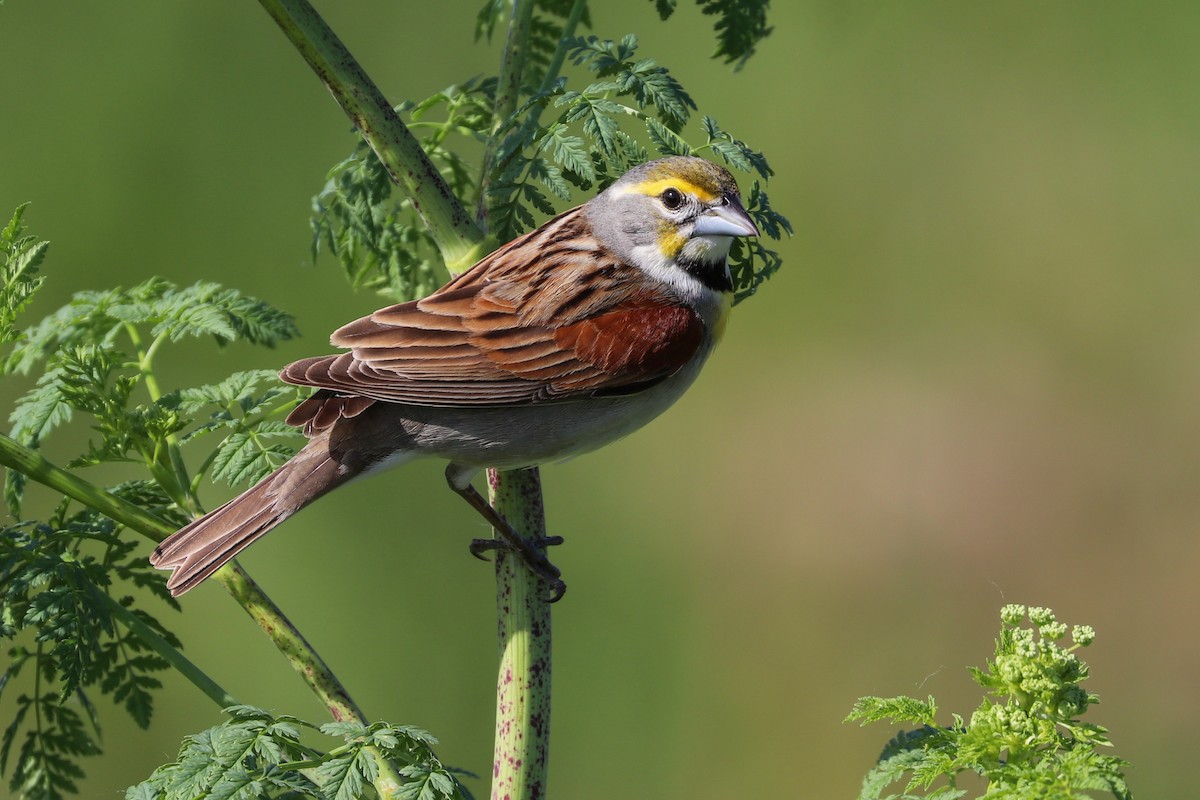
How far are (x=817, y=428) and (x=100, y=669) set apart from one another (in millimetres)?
4277

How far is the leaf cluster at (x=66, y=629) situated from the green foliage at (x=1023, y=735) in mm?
1416

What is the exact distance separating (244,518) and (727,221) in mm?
1325

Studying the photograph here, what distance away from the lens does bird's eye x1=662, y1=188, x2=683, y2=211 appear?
3.41m

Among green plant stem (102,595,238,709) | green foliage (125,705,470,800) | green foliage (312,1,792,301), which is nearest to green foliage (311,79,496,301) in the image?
green foliage (312,1,792,301)

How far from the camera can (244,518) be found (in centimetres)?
292

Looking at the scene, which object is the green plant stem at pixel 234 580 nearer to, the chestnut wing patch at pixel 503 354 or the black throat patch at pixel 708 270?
the chestnut wing patch at pixel 503 354

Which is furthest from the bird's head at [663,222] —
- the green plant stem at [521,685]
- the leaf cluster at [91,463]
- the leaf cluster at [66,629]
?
the leaf cluster at [66,629]

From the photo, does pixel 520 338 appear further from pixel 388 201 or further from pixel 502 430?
pixel 388 201

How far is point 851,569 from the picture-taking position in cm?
585

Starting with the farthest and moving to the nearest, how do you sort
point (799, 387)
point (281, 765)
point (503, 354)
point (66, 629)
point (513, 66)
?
1. point (799, 387)
2. point (503, 354)
3. point (513, 66)
4. point (66, 629)
5. point (281, 765)

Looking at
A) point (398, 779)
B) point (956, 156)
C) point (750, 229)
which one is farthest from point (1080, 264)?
point (398, 779)

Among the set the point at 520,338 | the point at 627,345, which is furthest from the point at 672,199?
the point at 520,338

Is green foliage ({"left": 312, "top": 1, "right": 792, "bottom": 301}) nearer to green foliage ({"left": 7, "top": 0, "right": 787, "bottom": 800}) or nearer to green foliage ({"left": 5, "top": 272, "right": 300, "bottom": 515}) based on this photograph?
green foliage ({"left": 7, "top": 0, "right": 787, "bottom": 800})

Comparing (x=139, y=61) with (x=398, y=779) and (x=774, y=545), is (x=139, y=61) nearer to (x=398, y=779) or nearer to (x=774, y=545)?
(x=774, y=545)
